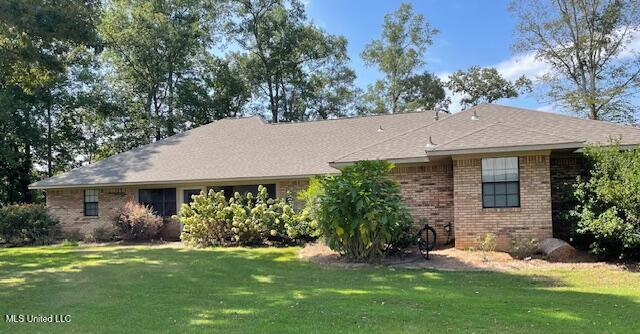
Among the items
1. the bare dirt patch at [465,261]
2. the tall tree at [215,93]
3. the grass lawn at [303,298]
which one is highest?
the tall tree at [215,93]

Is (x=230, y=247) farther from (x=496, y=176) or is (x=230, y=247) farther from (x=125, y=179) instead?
(x=496, y=176)

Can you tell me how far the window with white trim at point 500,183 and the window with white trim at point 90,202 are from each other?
15.0 m

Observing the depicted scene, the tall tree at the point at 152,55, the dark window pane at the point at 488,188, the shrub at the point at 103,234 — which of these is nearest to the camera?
the dark window pane at the point at 488,188

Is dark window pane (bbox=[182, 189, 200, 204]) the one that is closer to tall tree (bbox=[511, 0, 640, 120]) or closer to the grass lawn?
the grass lawn

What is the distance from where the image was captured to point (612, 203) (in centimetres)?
1041

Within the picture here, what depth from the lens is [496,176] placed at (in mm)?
12000

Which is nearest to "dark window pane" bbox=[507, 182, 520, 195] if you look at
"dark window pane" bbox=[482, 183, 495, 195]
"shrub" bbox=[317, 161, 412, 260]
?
"dark window pane" bbox=[482, 183, 495, 195]

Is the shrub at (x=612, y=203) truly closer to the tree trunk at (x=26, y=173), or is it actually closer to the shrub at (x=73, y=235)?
the shrub at (x=73, y=235)

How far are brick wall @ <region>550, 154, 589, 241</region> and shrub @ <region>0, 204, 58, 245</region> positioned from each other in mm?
17614

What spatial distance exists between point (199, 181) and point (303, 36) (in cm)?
2184

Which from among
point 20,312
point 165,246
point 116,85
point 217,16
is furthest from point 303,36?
point 20,312

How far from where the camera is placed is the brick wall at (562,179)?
12.3 m

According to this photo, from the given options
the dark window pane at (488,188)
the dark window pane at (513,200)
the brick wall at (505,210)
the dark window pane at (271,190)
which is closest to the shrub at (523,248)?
the brick wall at (505,210)

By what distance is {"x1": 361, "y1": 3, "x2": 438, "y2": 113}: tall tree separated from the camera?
3628 cm
